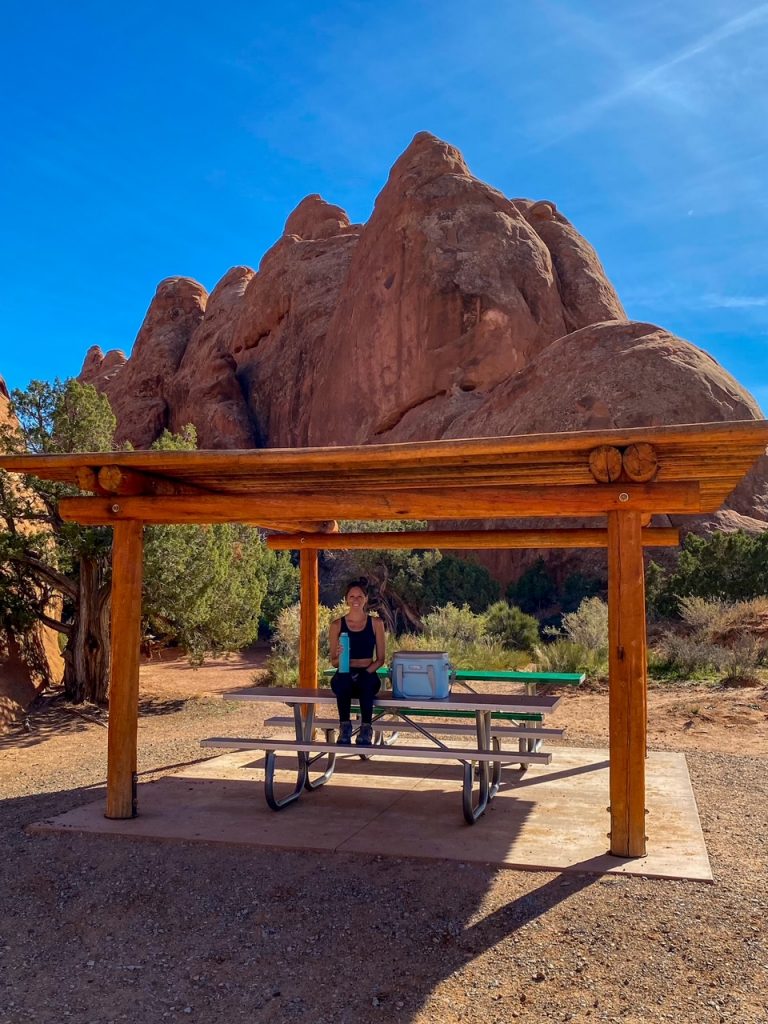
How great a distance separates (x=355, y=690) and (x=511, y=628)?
1393cm

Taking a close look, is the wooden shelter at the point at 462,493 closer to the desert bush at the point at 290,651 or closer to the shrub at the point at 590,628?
the desert bush at the point at 290,651

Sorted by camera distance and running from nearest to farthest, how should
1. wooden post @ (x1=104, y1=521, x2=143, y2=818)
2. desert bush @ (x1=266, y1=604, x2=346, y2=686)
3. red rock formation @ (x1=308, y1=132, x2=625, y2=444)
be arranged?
wooden post @ (x1=104, y1=521, x2=143, y2=818) → desert bush @ (x1=266, y1=604, x2=346, y2=686) → red rock formation @ (x1=308, y1=132, x2=625, y2=444)

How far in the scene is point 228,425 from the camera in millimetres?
40656

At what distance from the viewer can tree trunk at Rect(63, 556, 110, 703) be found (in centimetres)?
1273

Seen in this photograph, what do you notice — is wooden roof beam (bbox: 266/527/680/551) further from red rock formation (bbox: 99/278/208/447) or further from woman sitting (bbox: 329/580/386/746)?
red rock formation (bbox: 99/278/208/447)

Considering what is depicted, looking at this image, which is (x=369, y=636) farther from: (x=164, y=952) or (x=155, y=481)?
(x=164, y=952)

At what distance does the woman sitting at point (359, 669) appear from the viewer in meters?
6.52

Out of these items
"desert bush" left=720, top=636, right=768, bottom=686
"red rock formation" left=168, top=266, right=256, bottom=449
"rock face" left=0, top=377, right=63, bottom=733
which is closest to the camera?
"rock face" left=0, top=377, right=63, bottom=733

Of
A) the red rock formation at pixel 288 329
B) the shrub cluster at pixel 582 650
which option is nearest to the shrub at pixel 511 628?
the shrub cluster at pixel 582 650

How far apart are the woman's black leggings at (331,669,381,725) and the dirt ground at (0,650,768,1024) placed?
1.24m

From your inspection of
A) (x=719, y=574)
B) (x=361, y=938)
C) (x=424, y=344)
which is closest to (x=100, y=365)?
(x=424, y=344)

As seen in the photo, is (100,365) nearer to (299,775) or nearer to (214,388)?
(214,388)

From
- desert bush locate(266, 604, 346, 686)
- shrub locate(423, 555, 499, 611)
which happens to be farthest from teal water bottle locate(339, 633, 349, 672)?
shrub locate(423, 555, 499, 611)

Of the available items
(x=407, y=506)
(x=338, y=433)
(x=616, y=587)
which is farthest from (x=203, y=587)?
(x=338, y=433)
